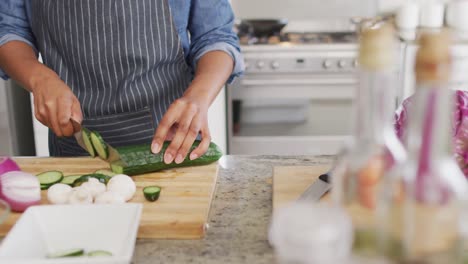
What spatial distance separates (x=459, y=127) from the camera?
97cm

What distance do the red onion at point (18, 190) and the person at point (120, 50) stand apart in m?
0.45

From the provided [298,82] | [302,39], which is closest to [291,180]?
[298,82]

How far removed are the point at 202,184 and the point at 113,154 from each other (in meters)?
0.21

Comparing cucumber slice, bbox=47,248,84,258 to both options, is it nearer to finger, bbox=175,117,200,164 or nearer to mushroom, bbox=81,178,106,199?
mushroom, bbox=81,178,106,199

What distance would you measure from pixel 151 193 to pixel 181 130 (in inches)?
8.3

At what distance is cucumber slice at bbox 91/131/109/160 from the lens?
118 centimetres

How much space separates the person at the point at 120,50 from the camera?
144 centimetres

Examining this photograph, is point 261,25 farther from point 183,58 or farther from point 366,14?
point 183,58

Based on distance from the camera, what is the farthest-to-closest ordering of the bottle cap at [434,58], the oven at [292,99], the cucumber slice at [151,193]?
the oven at [292,99] < the cucumber slice at [151,193] < the bottle cap at [434,58]

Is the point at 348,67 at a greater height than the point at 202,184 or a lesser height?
lesser

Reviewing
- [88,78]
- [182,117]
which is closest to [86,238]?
[182,117]

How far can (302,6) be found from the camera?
3.02 meters

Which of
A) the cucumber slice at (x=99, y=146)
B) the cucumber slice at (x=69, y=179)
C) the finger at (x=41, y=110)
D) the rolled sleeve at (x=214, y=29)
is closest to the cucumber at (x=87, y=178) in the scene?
the cucumber slice at (x=69, y=179)

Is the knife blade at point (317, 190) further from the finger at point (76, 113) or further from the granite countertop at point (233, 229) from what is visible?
the finger at point (76, 113)
